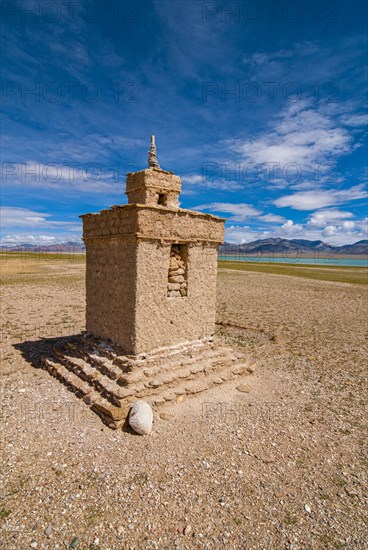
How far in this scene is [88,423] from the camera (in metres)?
8.03

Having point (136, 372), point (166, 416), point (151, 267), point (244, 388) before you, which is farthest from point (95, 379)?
point (244, 388)

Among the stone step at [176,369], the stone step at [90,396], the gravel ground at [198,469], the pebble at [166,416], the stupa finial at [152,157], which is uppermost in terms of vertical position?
the stupa finial at [152,157]

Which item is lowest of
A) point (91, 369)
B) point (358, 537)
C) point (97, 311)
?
point (358, 537)

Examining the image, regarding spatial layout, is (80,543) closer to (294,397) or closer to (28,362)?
(294,397)

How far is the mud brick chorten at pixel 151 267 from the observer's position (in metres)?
9.44

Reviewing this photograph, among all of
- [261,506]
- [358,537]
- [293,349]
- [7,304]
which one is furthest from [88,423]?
[7,304]

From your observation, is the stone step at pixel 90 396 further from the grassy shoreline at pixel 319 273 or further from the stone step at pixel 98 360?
the grassy shoreline at pixel 319 273

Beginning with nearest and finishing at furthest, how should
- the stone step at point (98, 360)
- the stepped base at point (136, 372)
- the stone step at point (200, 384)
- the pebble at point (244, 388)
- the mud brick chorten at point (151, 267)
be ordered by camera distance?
the stepped base at point (136, 372) < the stone step at point (200, 384) < the stone step at point (98, 360) < the mud brick chorten at point (151, 267) < the pebble at point (244, 388)

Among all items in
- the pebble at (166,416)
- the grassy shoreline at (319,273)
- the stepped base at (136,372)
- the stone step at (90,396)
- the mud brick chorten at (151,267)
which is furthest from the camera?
the grassy shoreline at (319,273)

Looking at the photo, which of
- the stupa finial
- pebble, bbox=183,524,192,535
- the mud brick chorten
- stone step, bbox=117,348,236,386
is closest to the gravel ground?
pebble, bbox=183,524,192,535

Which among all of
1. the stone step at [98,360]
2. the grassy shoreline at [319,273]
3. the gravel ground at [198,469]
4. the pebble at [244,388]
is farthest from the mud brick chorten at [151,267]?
the grassy shoreline at [319,273]

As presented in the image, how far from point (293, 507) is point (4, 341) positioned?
1397cm

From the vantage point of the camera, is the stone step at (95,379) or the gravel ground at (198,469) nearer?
the gravel ground at (198,469)

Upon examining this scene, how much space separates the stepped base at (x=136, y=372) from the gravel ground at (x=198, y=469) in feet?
1.21
